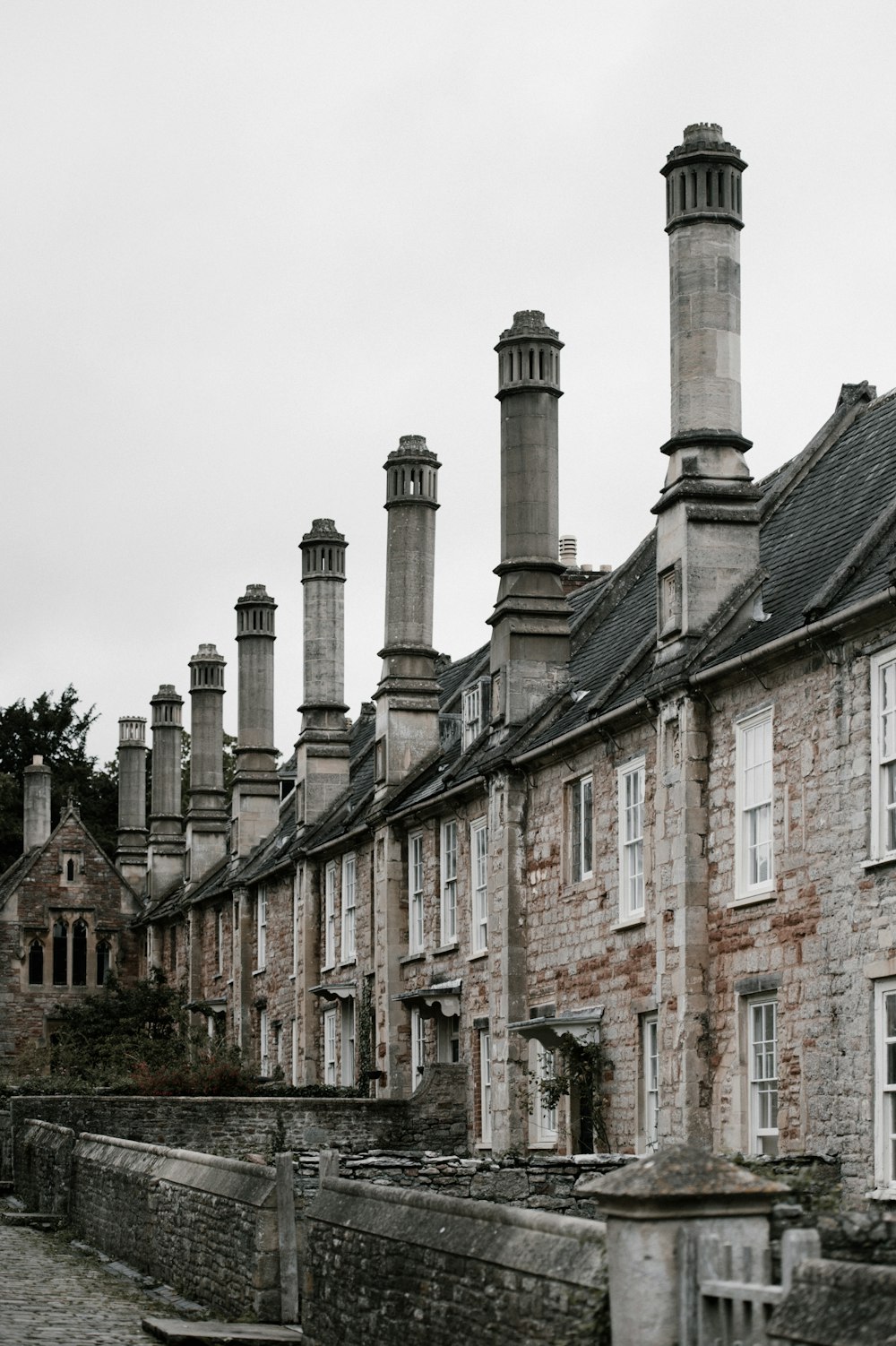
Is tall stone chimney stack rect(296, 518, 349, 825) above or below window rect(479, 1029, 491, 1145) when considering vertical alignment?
above

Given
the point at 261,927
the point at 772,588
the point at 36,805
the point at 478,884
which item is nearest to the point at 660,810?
the point at 772,588

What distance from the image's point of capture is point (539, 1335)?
1039cm

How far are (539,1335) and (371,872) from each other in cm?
2520

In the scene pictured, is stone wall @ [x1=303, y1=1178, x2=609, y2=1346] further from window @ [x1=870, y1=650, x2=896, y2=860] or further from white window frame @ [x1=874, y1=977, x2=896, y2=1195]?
window @ [x1=870, y1=650, x2=896, y2=860]

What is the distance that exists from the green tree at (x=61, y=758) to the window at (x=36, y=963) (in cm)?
1263

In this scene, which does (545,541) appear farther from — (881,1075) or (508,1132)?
(881,1075)

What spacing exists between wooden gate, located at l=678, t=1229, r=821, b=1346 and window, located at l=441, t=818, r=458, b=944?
73.0ft

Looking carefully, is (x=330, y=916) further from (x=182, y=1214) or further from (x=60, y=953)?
(x=60, y=953)

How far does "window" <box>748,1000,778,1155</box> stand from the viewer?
2069 cm

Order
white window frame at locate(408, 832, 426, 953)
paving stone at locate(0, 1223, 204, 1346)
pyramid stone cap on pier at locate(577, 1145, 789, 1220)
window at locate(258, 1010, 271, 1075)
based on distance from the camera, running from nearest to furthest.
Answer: pyramid stone cap on pier at locate(577, 1145, 789, 1220), paving stone at locate(0, 1223, 204, 1346), white window frame at locate(408, 832, 426, 953), window at locate(258, 1010, 271, 1075)

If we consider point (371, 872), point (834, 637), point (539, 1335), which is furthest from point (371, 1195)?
point (371, 872)

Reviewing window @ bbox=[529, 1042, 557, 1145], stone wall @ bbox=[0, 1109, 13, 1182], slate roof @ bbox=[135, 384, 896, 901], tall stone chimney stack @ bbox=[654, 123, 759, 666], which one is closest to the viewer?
slate roof @ bbox=[135, 384, 896, 901]

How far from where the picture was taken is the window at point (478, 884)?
30.0 meters

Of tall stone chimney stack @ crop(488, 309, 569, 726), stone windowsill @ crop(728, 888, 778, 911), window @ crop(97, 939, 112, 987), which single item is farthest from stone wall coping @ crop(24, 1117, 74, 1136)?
window @ crop(97, 939, 112, 987)
